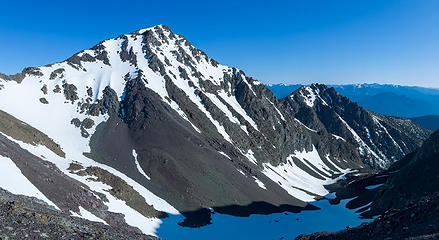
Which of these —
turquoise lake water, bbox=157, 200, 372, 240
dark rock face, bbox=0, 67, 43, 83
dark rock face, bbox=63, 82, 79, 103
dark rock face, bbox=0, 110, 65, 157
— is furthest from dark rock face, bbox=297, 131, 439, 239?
dark rock face, bbox=0, 67, 43, 83

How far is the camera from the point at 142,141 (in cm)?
11175

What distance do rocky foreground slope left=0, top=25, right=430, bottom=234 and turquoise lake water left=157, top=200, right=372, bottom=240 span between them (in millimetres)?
4358

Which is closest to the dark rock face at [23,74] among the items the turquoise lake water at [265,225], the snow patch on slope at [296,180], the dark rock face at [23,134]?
the dark rock face at [23,134]

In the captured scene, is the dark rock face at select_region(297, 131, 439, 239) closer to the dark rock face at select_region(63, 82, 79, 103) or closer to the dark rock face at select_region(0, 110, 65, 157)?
the dark rock face at select_region(0, 110, 65, 157)

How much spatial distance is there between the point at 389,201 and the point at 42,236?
7334cm

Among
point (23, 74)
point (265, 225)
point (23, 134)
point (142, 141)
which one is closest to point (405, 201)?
point (265, 225)

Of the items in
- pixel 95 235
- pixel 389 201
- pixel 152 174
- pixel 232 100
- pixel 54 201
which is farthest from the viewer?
pixel 232 100

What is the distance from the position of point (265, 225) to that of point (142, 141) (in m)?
56.4

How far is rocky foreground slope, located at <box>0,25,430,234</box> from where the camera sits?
2552 inches

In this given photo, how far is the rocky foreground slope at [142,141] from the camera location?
64.8 meters

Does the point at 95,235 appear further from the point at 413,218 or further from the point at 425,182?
the point at 425,182

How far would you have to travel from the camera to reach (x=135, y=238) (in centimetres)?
3281

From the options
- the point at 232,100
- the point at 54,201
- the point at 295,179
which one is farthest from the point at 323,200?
the point at 54,201

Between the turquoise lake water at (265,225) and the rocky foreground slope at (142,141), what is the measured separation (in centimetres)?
436
